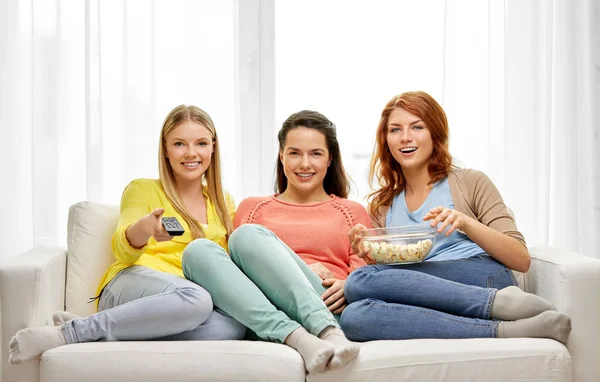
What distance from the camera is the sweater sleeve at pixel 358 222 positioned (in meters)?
2.45

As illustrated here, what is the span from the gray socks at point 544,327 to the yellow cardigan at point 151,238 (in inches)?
38.5

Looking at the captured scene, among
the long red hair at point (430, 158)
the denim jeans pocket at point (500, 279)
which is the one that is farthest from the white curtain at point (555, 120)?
the denim jeans pocket at point (500, 279)

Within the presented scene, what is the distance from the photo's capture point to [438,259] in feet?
7.55

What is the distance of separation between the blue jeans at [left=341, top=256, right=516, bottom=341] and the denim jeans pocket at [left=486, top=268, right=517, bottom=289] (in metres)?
0.05

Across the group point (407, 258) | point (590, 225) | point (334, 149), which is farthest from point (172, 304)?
point (590, 225)

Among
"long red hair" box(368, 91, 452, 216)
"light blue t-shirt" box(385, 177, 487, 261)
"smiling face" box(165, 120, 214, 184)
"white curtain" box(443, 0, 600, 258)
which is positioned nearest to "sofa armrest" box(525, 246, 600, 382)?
"light blue t-shirt" box(385, 177, 487, 261)

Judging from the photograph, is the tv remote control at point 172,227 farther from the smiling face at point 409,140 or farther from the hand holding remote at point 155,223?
the smiling face at point 409,140

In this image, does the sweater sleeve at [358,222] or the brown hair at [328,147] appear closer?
the sweater sleeve at [358,222]

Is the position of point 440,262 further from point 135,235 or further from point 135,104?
point 135,104

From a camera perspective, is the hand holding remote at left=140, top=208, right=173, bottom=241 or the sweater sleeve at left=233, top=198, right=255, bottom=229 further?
the sweater sleeve at left=233, top=198, right=255, bottom=229

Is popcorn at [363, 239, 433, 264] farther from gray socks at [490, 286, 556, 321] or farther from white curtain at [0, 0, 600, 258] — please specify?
white curtain at [0, 0, 600, 258]

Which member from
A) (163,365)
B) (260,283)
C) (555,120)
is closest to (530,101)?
(555,120)

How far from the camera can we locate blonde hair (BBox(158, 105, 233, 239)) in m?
2.45

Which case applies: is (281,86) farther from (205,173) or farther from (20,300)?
(20,300)
